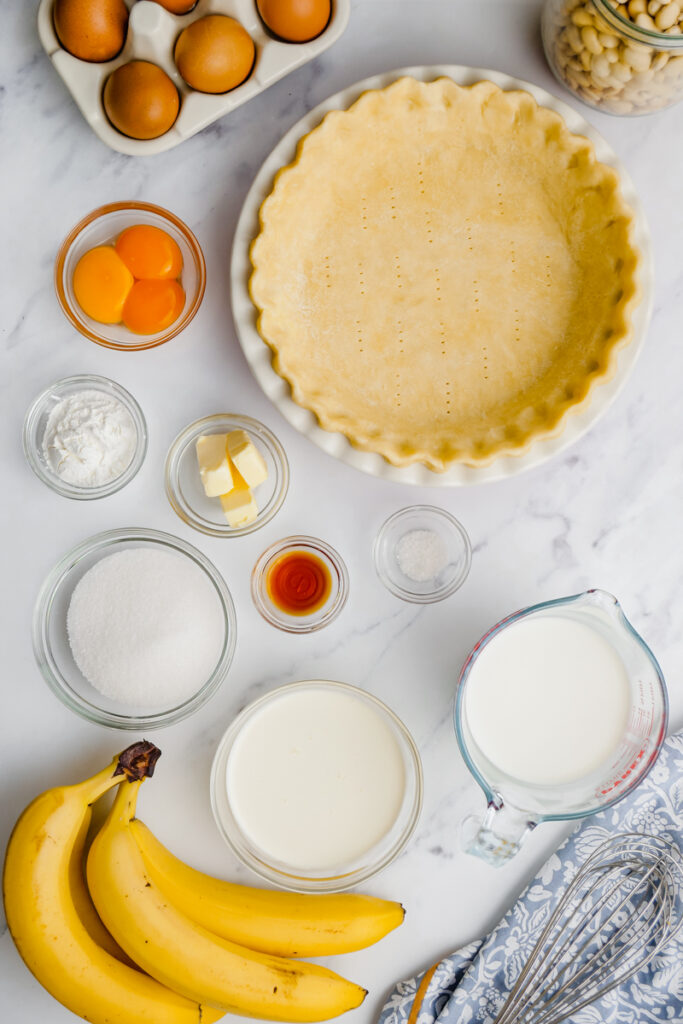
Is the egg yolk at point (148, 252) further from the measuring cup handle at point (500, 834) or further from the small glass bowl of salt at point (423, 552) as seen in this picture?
the measuring cup handle at point (500, 834)

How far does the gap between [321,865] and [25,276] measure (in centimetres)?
102

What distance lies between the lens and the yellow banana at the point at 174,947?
3.61 feet

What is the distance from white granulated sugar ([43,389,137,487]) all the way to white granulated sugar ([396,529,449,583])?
1.47ft

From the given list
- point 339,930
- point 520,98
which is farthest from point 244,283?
point 339,930

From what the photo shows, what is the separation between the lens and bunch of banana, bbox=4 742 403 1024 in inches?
43.3

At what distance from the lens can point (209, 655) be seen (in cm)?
120

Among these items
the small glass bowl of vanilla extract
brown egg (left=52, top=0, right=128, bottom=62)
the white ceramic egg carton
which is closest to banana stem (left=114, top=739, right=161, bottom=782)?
the small glass bowl of vanilla extract

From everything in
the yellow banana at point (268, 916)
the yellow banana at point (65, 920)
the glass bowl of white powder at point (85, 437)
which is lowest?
the yellow banana at point (268, 916)

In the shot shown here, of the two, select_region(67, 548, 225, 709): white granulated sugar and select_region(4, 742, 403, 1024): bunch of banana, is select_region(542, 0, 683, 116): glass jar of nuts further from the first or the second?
select_region(4, 742, 403, 1024): bunch of banana

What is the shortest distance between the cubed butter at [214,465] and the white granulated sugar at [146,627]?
0.13 meters

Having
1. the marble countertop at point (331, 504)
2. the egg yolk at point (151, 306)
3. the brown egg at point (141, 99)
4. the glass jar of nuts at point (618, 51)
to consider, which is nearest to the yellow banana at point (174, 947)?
the marble countertop at point (331, 504)

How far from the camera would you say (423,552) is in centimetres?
126

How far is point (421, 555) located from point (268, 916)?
0.58m

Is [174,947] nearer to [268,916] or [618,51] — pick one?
[268,916]
